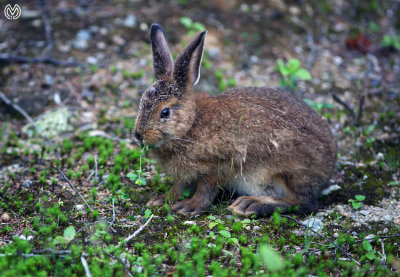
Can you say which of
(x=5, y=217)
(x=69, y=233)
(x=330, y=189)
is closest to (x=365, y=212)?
(x=330, y=189)

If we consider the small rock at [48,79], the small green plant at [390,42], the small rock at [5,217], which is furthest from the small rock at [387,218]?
the small rock at [48,79]

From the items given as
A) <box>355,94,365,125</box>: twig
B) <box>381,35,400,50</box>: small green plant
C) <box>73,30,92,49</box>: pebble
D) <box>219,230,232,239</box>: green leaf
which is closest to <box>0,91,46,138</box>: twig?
<box>73,30,92,49</box>: pebble

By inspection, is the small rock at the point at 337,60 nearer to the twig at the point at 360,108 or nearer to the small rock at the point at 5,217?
the twig at the point at 360,108

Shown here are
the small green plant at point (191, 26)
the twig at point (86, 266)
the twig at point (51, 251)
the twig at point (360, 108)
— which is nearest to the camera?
the twig at point (86, 266)

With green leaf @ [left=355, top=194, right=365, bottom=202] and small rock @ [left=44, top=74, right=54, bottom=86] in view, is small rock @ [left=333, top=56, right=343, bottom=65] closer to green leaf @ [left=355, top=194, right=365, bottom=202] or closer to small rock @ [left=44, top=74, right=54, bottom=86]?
green leaf @ [left=355, top=194, right=365, bottom=202]

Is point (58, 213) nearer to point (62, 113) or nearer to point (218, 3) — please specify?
point (62, 113)

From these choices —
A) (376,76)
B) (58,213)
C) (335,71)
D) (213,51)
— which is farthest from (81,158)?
(376,76)
